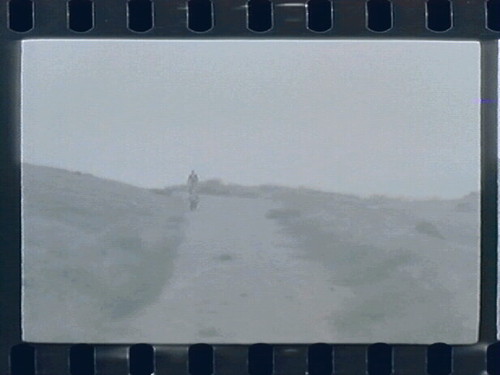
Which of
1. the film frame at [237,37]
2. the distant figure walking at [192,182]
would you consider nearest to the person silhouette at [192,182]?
the distant figure walking at [192,182]

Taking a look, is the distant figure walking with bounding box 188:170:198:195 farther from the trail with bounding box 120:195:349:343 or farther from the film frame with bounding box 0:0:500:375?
the film frame with bounding box 0:0:500:375

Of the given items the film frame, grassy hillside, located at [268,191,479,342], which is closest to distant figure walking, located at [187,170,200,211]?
grassy hillside, located at [268,191,479,342]

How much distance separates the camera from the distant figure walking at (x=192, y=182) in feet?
4.33

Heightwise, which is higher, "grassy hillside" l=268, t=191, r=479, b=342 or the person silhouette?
the person silhouette

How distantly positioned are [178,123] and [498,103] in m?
0.63

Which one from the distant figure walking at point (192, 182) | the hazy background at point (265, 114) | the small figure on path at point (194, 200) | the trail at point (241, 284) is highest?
the hazy background at point (265, 114)

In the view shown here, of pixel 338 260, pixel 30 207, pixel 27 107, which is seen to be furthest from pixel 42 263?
pixel 338 260

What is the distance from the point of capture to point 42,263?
4.41 feet

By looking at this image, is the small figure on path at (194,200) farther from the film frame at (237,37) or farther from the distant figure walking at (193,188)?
the film frame at (237,37)

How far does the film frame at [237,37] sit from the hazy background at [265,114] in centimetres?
3

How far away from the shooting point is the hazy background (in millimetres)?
1312

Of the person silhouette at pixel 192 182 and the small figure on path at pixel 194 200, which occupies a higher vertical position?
the person silhouette at pixel 192 182

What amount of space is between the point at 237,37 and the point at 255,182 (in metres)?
0.29

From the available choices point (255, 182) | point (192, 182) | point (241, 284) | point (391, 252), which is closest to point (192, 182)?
point (192, 182)
